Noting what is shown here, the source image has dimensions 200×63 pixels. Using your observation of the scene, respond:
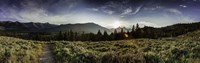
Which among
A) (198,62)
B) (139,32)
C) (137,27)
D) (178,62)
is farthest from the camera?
(137,27)

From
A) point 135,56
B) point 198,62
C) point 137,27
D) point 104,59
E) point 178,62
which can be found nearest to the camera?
point 198,62

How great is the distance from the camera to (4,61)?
15867 millimetres

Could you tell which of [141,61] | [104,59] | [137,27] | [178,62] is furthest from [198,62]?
[137,27]

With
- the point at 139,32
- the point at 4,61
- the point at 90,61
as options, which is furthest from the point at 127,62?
the point at 139,32

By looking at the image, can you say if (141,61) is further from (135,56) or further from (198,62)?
(198,62)

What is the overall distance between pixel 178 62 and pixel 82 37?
12447cm

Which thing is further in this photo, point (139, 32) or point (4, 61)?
point (139, 32)

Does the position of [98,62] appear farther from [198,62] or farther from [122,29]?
[122,29]

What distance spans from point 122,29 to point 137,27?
9366 millimetres

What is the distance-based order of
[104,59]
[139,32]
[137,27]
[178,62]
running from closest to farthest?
1. [178,62]
2. [104,59]
3. [139,32]
4. [137,27]

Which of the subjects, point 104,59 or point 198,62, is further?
point 104,59

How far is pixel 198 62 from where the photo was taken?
42.0 ft

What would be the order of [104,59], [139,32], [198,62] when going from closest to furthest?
[198,62]
[104,59]
[139,32]

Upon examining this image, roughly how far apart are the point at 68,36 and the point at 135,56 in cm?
13032
